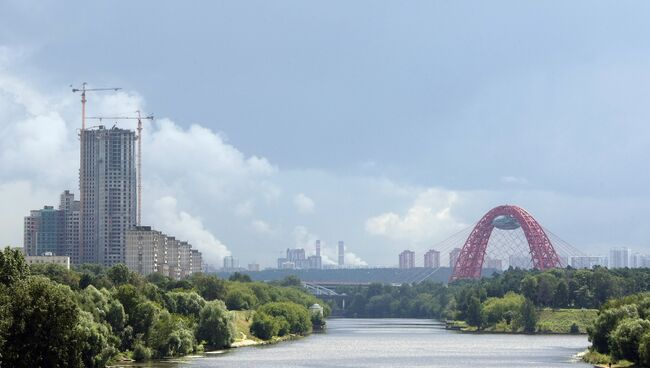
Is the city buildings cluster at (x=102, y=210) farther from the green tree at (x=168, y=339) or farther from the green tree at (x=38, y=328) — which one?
the green tree at (x=38, y=328)

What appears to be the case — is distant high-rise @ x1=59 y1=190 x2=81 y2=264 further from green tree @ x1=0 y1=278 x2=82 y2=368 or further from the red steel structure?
green tree @ x1=0 y1=278 x2=82 y2=368

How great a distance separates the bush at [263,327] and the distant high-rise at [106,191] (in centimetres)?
8704

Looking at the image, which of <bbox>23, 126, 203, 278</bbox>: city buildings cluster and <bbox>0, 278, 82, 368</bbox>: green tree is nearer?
<bbox>0, 278, 82, 368</bbox>: green tree

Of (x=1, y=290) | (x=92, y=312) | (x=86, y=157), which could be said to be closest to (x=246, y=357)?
(x=92, y=312)

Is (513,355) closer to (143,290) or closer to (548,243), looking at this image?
(143,290)

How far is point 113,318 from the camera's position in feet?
226

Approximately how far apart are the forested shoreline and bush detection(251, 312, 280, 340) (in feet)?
0.24

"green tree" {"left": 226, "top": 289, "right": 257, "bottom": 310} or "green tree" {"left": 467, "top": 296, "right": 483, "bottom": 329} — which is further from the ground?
"green tree" {"left": 226, "top": 289, "right": 257, "bottom": 310}

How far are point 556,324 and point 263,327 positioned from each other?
104 feet

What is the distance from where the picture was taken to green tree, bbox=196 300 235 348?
82062mm

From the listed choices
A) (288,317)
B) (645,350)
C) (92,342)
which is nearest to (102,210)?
(288,317)

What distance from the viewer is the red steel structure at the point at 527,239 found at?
550ft

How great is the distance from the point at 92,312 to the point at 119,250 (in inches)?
4553

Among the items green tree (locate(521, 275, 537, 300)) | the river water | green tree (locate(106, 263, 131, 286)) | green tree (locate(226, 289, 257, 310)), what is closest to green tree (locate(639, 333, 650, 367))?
the river water
